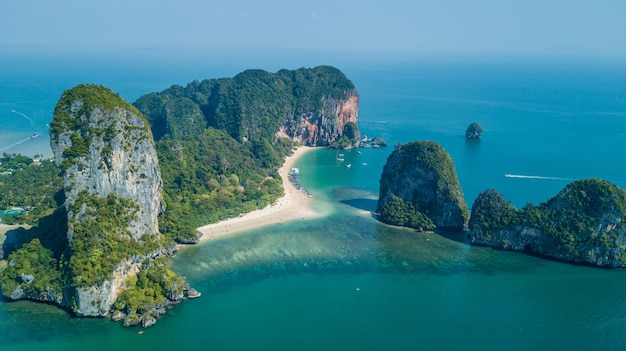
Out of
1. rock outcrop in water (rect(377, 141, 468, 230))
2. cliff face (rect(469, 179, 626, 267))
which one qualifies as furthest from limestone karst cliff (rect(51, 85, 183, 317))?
cliff face (rect(469, 179, 626, 267))

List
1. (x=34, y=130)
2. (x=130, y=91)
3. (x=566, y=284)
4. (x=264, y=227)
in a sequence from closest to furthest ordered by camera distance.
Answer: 1. (x=566, y=284)
2. (x=264, y=227)
3. (x=34, y=130)
4. (x=130, y=91)

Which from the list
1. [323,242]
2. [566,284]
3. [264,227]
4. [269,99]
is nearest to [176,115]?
[269,99]

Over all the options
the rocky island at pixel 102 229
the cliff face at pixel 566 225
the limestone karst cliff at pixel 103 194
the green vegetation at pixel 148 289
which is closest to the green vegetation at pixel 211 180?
the limestone karst cliff at pixel 103 194

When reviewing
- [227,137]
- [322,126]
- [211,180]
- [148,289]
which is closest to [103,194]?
[148,289]

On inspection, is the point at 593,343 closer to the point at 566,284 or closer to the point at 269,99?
the point at 566,284

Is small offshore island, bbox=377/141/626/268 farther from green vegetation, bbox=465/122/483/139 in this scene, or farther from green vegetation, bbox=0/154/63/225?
green vegetation, bbox=465/122/483/139

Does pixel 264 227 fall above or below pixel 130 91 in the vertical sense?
below

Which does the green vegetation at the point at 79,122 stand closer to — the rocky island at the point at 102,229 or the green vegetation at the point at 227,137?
the rocky island at the point at 102,229
